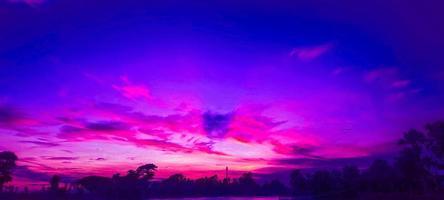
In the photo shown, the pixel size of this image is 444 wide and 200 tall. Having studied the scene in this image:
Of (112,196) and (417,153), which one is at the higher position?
(417,153)

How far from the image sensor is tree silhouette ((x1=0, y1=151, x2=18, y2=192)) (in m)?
81.4

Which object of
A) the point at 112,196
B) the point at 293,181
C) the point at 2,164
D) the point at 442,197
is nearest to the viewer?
the point at 442,197

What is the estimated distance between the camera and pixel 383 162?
129125 millimetres

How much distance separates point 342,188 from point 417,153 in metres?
17.8

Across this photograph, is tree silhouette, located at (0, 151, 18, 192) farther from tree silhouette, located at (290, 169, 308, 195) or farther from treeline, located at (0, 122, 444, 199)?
tree silhouette, located at (290, 169, 308, 195)

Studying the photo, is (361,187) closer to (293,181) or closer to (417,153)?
(417,153)

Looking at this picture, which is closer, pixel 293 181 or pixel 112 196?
pixel 112 196

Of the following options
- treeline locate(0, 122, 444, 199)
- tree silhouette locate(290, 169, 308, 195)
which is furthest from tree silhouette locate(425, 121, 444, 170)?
tree silhouette locate(290, 169, 308, 195)

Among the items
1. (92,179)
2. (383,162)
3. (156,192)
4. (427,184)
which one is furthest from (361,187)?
(156,192)

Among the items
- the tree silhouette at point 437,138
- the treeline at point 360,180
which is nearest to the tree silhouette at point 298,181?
the treeline at point 360,180

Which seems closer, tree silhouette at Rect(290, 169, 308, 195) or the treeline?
the treeline

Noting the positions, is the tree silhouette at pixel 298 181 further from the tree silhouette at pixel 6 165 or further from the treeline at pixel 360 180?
the tree silhouette at pixel 6 165

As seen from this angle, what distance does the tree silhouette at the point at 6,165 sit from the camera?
267ft

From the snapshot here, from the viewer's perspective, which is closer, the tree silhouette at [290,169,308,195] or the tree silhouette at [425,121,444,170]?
the tree silhouette at [425,121,444,170]
